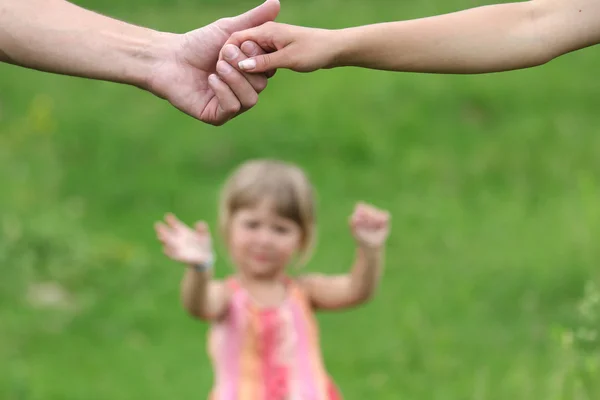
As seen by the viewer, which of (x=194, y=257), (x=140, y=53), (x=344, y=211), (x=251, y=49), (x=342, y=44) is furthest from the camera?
(x=344, y=211)

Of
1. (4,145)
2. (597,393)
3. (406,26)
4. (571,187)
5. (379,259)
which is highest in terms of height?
(4,145)

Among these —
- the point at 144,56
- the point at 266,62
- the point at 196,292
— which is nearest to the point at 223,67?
the point at 266,62

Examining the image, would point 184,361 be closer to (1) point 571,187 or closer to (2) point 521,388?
(2) point 521,388

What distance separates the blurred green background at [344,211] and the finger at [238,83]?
1.22m

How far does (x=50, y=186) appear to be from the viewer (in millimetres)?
7891

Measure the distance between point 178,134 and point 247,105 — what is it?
5.43 metres

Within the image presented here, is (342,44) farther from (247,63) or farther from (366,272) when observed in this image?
(366,272)

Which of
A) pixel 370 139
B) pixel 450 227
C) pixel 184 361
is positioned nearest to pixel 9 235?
pixel 184 361

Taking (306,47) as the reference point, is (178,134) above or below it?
above

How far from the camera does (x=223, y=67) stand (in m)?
3.25

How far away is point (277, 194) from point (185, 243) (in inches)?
19.3

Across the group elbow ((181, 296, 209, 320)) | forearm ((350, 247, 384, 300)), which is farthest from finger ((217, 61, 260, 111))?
forearm ((350, 247, 384, 300))

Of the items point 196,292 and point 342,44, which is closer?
point 342,44

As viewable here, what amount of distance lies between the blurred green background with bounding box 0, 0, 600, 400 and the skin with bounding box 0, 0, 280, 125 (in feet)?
4.20
